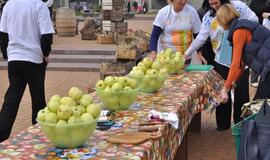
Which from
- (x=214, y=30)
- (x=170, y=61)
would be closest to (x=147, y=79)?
(x=170, y=61)

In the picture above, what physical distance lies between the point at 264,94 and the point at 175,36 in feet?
5.58

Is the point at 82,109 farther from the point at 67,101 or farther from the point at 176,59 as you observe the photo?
the point at 176,59

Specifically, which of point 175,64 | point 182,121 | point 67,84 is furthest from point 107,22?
point 182,121

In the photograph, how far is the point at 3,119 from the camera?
4930mm

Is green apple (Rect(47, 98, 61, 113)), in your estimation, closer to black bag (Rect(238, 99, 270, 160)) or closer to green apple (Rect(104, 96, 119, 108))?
green apple (Rect(104, 96, 119, 108))

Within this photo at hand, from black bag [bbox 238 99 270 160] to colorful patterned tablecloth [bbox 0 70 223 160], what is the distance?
0.49 meters

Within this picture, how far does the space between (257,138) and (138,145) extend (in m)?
0.98

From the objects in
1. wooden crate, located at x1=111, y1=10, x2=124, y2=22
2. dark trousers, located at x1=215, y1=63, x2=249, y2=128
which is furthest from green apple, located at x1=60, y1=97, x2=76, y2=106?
wooden crate, located at x1=111, y1=10, x2=124, y2=22

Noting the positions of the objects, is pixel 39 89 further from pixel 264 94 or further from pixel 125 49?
pixel 125 49

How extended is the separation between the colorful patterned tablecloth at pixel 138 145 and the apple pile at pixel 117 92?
74mm

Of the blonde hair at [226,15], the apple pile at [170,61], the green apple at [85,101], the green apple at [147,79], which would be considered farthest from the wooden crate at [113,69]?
the green apple at [85,101]

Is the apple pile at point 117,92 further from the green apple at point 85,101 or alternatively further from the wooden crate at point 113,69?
the wooden crate at point 113,69

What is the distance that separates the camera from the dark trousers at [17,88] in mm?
4941

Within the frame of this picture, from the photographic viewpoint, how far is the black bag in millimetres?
3021
